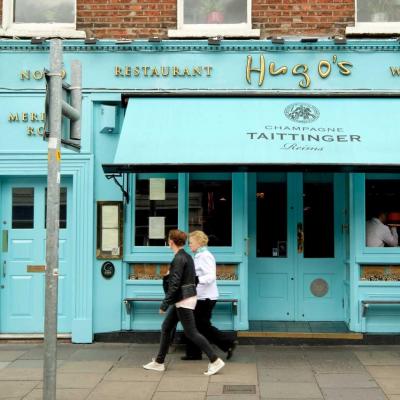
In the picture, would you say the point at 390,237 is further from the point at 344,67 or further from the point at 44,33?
the point at 44,33

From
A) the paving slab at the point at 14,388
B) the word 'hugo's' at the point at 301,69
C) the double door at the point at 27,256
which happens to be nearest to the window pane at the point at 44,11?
the double door at the point at 27,256

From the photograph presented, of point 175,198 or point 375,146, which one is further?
point 175,198

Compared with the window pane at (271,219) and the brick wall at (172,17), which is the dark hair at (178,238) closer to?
the window pane at (271,219)

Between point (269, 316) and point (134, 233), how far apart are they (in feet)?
Answer: 7.91

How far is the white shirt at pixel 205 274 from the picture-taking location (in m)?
7.39

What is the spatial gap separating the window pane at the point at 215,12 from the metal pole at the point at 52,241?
178 inches

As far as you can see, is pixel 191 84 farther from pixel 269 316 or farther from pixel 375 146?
pixel 269 316

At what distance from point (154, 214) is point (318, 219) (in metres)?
2.53

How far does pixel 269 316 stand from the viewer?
915 cm

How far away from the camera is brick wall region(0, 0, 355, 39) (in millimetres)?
8750

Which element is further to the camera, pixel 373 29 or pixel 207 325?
pixel 373 29

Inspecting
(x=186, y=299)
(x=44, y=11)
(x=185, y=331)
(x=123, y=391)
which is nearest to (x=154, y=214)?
(x=186, y=299)

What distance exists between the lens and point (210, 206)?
8898mm

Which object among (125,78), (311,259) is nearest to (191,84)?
(125,78)
